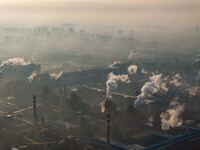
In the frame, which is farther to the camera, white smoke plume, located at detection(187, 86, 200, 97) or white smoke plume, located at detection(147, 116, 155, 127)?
white smoke plume, located at detection(187, 86, 200, 97)

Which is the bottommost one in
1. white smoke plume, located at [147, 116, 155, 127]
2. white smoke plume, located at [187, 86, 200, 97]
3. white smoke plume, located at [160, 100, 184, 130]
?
white smoke plume, located at [147, 116, 155, 127]

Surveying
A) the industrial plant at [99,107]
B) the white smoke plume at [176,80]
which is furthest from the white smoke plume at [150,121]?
the white smoke plume at [176,80]

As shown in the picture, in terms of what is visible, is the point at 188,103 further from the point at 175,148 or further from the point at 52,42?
the point at 52,42

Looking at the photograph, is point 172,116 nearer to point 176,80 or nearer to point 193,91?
point 193,91

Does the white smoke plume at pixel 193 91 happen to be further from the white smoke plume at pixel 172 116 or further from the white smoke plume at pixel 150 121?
the white smoke plume at pixel 150 121

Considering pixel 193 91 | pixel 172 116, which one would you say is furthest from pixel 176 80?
pixel 172 116

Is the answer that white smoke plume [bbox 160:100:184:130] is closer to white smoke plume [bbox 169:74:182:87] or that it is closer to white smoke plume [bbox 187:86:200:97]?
A: white smoke plume [bbox 187:86:200:97]

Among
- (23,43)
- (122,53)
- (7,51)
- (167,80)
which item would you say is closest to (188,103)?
(167,80)

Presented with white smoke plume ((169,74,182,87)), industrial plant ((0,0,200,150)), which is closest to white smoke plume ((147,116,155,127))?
industrial plant ((0,0,200,150))
